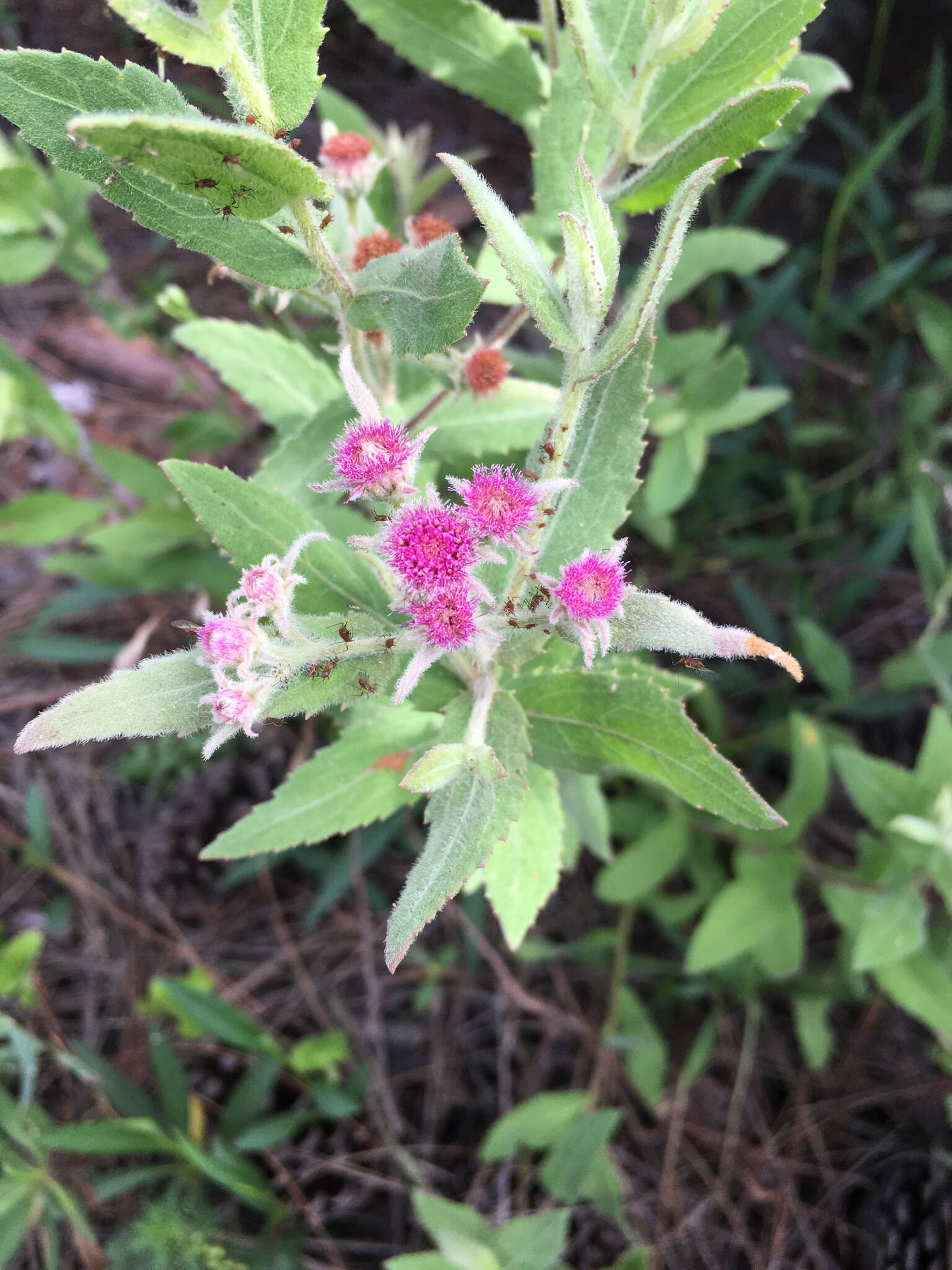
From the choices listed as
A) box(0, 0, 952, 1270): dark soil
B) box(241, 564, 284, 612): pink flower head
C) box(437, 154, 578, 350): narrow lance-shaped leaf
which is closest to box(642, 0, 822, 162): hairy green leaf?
box(437, 154, 578, 350): narrow lance-shaped leaf

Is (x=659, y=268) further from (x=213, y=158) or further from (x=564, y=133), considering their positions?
(x=564, y=133)

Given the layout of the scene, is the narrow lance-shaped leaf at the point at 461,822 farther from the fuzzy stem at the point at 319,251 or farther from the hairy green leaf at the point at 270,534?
the fuzzy stem at the point at 319,251

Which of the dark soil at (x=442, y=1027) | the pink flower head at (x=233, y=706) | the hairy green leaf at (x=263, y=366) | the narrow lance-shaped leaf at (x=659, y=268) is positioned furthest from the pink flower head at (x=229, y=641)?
the dark soil at (x=442, y=1027)

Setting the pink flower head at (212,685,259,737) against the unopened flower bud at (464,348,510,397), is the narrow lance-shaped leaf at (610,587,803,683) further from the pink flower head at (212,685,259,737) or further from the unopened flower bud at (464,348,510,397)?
the unopened flower bud at (464,348,510,397)

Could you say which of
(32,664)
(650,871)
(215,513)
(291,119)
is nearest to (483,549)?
(215,513)

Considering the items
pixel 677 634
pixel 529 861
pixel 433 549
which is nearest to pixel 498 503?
pixel 433 549
